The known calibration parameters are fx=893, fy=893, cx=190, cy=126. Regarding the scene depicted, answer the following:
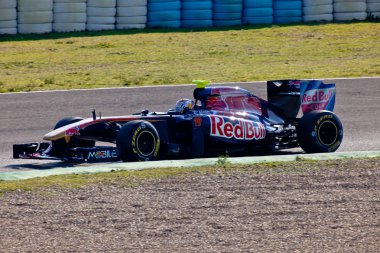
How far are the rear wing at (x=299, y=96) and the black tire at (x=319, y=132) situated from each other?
0.53 m

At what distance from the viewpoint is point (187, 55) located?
24.0 metres

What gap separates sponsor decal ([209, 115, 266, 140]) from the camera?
39.9 feet

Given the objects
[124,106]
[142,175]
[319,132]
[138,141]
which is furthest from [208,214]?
[124,106]

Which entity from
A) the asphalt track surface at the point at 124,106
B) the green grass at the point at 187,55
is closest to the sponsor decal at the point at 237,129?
the asphalt track surface at the point at 124,106

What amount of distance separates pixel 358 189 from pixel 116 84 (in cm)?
1063

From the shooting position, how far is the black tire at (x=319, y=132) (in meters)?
12.5

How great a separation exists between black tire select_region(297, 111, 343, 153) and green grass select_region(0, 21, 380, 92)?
7272 mm

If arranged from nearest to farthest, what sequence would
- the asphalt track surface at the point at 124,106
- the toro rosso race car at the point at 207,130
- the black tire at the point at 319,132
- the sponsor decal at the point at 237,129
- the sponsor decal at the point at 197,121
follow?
the toro rosso race car at the point at 207,130, the sponsor decal at the point at 197,121, the sponsor decal at the point at 237,129, the black tire at the point at 319,132, the asphalt track surface at the point at 124,106

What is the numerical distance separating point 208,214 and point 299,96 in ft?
17.8

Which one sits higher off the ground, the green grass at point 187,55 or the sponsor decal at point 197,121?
the green grass at point 187,55

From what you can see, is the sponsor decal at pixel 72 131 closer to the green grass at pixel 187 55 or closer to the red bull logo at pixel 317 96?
the red bull logo at pixel 317 96

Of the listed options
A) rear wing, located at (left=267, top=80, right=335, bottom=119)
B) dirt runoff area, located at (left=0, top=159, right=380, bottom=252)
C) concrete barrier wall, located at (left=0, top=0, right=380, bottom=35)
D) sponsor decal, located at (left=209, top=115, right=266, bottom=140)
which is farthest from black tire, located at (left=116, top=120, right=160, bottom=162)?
concrete barrier wall, located at (left=0, top=0, right=380, bottom=35)

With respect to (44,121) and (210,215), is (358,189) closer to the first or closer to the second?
(210,215)

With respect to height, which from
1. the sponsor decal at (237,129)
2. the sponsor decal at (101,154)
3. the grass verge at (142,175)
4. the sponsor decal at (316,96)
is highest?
the sponsor decal at (316,96)
